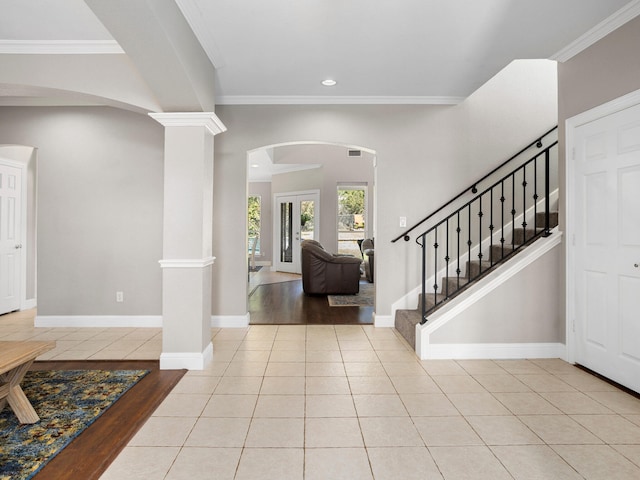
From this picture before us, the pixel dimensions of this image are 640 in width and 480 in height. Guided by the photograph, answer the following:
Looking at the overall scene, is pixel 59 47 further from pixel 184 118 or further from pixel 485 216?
pixel 485 216

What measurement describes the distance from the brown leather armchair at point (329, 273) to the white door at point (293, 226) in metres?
3.16

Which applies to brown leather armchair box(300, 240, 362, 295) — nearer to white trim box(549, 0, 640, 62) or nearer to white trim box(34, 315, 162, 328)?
white trim box(34, 315, 162, 328)

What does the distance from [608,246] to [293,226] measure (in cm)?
783

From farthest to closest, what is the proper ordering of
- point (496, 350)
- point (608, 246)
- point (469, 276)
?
point (469, 276) → point (496, 350) → point (608, 246)

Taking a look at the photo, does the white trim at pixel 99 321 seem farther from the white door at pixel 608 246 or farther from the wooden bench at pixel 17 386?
the white door at pixel 608 246

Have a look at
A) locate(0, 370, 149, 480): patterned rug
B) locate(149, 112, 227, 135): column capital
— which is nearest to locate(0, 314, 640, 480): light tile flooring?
locate(0, 370, 149, 480): patterned rug

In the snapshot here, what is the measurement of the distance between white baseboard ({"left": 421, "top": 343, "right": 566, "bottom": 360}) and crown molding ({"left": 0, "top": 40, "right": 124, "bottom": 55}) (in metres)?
3.80

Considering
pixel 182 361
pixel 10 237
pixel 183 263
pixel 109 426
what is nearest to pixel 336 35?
pixel 183 263

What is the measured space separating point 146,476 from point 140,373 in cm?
143

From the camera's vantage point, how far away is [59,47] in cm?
313

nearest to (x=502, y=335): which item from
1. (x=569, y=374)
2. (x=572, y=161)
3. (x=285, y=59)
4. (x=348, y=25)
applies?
(x=569, y=374)

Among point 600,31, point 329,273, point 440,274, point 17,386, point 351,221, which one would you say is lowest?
point 17,386

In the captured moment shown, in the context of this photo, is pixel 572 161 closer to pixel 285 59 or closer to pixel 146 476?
pixel 285 59

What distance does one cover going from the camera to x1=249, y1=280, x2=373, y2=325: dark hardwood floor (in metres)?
4.71
